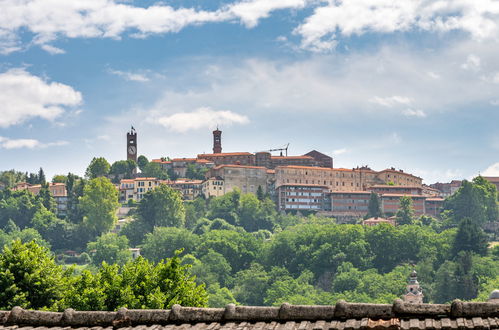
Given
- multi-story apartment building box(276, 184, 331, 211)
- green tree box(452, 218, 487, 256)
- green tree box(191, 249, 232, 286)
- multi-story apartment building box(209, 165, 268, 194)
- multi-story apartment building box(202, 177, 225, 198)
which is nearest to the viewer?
green tree box(452, 218, 487, 256)

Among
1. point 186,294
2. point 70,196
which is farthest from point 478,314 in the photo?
point 70,196

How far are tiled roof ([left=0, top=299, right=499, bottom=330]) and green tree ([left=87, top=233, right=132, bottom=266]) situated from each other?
149 m

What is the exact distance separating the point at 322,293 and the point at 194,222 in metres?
57.8

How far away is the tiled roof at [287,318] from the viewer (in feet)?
36.8

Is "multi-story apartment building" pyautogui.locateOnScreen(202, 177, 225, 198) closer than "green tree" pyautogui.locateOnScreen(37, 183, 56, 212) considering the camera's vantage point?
Yes

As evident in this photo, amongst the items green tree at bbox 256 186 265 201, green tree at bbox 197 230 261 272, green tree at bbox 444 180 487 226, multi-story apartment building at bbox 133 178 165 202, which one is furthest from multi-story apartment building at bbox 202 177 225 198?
green tree at bbox 444 180 487 226

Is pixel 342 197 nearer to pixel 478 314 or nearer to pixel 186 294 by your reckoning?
pixel 186 294

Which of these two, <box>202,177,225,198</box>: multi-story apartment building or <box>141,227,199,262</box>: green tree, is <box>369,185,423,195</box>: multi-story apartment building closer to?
<box>202,177,225,198</box>: multi-story apartment building

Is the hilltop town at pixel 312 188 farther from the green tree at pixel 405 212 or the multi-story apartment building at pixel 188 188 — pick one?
the green tree at pixel 405 212

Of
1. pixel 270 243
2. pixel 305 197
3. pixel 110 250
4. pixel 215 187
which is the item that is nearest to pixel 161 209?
pixel 215 187

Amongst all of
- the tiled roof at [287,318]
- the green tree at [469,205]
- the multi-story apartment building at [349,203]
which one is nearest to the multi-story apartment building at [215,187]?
the multi-story apartment building at [349,203]

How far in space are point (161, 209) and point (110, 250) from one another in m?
19.7

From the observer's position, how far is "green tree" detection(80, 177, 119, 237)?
609 feet

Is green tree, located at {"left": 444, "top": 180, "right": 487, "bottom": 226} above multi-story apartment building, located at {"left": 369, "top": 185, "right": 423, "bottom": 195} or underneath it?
underneath
